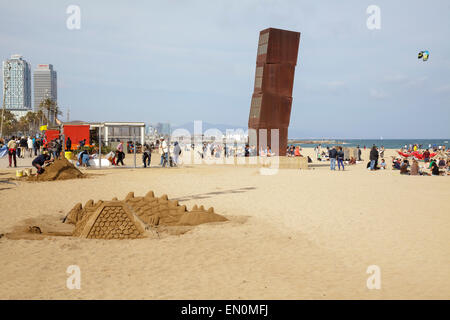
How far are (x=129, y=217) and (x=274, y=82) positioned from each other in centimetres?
2030

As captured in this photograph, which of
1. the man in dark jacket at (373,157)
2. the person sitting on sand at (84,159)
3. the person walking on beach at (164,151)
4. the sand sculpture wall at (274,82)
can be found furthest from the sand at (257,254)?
the sand sculpture wall at (274,82)

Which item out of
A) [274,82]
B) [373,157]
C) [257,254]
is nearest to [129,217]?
[257,254]

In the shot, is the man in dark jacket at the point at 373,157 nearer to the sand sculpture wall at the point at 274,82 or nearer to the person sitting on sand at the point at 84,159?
the sand sculpture wall at the point at 274,82

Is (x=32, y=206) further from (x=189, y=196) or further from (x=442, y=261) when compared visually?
(x=442, y=261)

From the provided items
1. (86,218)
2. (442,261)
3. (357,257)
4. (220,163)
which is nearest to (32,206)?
(86,218)

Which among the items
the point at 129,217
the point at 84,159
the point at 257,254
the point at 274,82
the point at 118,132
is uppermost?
the point at 274,82

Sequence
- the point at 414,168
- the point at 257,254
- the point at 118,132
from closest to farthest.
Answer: the point at 257,254, the point at 414,168, the point at 118,132

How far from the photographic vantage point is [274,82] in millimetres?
27125

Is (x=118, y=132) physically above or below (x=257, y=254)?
above

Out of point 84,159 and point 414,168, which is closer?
point 414,168

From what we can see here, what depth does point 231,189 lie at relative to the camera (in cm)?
1588

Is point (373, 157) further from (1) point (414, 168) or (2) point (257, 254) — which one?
(2) point (257, 254)

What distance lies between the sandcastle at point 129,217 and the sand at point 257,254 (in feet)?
1.08
